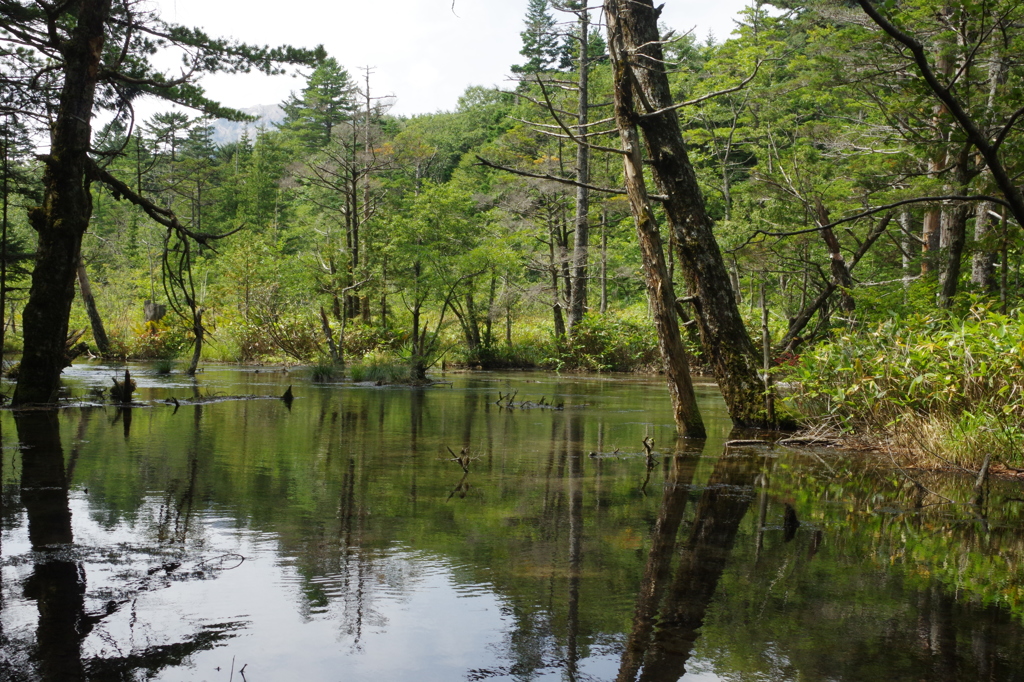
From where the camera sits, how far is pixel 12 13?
400 inches

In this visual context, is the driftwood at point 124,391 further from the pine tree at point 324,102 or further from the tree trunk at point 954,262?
the pine tree at point 324,102

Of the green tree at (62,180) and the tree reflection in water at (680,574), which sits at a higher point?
the green tree at (62,180)

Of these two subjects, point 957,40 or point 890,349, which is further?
point 957,40

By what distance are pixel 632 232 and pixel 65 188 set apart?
1097 inches

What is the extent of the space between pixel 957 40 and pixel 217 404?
11.8m

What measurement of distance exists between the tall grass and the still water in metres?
0.48

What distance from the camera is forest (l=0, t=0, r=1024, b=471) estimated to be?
779cm

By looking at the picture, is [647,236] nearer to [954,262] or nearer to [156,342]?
[954,262]

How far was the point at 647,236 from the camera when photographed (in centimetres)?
823

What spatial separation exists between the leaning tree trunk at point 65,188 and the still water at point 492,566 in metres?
2.20

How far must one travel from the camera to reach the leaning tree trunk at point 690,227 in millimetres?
8820

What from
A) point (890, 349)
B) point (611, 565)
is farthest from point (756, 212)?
point (611, 565)

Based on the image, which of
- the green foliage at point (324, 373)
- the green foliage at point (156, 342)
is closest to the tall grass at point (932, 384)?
the green foliage at point (324, 373)

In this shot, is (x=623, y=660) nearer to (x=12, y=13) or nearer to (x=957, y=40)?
(x=12, y=13)
